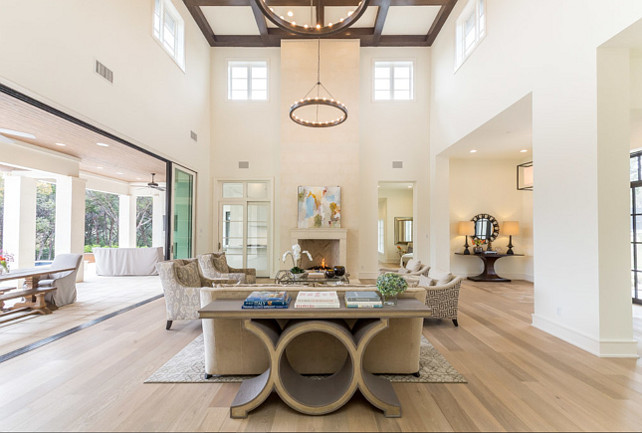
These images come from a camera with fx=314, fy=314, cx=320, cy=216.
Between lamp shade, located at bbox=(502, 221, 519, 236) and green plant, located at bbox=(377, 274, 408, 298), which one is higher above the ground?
Answer: lamp shade, located at bbox=(502, 221, 519, 236)

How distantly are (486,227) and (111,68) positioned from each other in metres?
8.19

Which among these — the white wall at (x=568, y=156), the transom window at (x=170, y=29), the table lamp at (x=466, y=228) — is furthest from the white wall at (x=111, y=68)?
the table lamp at (x=466, y=228)

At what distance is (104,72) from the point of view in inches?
166

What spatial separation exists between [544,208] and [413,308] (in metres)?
2.88

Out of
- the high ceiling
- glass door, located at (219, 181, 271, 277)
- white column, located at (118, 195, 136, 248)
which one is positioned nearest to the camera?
the high ceiling

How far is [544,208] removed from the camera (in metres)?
4.00

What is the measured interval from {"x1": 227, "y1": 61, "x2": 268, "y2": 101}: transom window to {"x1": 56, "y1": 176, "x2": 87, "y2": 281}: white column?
4375mm

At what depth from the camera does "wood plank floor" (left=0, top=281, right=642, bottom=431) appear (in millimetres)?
2062

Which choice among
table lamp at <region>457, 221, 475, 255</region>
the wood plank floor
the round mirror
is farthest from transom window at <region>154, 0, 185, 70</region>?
the round mirror

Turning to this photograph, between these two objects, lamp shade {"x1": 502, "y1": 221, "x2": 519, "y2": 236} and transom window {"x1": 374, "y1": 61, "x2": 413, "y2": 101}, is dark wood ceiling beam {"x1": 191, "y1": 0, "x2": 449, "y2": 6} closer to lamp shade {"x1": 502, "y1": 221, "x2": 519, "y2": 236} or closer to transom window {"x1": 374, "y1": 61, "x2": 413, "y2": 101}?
transom window {"x1": 374, "y1": 61, "x2": 413, "y2": 101}

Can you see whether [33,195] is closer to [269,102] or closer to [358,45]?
[269,102]

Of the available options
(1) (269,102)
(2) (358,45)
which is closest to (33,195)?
(1) (269,102)

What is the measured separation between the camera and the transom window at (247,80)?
8227mm

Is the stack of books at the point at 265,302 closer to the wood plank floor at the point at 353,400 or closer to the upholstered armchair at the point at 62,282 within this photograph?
the wood plank floor at the point at 353,400
